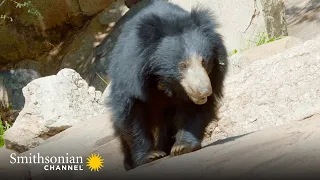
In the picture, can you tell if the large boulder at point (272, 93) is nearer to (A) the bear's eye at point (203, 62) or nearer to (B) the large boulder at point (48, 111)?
(A) the bear's eye at point (203, 62)

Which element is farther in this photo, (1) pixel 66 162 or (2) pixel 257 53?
(2) pixel 257 53

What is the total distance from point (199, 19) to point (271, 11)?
10.9 ft

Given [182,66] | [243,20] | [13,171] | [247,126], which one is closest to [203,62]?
[182,66]

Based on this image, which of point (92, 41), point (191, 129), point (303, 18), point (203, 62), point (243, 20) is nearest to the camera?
point (203, 62)

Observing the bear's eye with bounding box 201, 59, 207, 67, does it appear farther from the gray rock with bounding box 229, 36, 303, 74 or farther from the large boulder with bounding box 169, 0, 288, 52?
the large boulder with bounding box 169, 0, 288, 52

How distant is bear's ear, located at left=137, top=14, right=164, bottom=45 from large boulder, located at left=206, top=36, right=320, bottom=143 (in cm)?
131

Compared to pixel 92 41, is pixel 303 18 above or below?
below

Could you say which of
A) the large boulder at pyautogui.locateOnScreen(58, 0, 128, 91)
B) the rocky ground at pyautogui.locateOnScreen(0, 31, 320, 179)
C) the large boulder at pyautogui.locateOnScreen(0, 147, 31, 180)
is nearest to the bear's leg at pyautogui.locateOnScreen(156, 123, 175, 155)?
the rocky ground at pyautogui.locateOnScreen(0, 31, 320, 179)

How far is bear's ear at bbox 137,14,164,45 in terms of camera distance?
409 cm

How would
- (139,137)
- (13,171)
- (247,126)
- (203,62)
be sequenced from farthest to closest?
(13,171) → (247,126) → (139,137) → (203,62)

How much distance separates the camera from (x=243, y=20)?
716 centimetres

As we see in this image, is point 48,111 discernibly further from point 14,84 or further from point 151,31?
point 14,84

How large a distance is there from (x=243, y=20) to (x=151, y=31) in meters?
3.28

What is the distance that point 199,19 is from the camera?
419 centimetres
